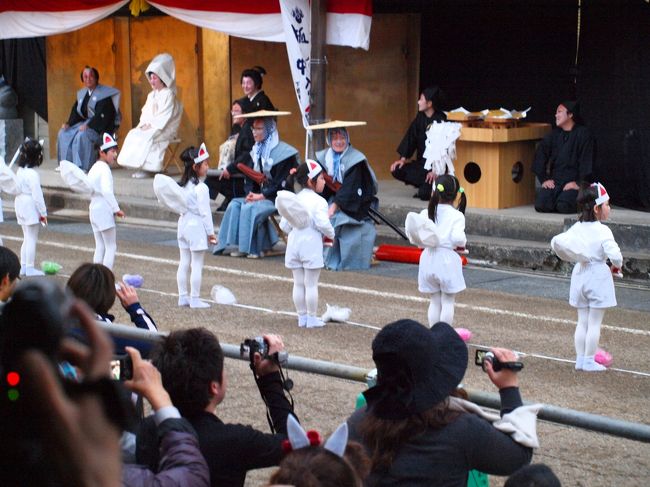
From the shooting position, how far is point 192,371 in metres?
3.22

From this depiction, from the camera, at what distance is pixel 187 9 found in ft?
46.2

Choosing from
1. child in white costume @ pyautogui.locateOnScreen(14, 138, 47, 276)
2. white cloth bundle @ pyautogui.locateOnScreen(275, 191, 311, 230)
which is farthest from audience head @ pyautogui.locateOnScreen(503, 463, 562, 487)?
Result: child in white costume @ pyautogui.locateOnScreen(14, 138, 47, 276)

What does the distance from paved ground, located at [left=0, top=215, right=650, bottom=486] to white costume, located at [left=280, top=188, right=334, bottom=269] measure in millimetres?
511

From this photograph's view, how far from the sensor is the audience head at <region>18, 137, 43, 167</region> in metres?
11.2

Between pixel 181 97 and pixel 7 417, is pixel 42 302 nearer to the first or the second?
pixel 7 417

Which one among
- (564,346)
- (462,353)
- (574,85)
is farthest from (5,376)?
(574,85)

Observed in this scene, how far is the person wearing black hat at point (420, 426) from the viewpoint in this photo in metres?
2.96

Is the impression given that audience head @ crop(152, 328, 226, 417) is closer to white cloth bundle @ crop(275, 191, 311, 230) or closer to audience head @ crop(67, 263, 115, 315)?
audience head @ crop(67, 263, 115, 315)

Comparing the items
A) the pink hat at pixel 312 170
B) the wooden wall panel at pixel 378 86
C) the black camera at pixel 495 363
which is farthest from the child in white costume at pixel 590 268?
the wooden wall panel at pixel 378 86

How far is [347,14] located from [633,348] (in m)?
5.94

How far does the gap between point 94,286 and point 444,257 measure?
425 cm

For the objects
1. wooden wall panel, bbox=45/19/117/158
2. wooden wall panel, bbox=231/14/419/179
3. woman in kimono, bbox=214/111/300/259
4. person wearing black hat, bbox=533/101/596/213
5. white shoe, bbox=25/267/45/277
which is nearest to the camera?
white shoe, bbox=25/267/45/277

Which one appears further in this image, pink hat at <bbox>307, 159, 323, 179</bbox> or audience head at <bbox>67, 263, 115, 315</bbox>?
pink hat at <bbox>307, 159, 323, 179</bbox>

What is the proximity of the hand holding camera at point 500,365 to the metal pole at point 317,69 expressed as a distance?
384 inches
